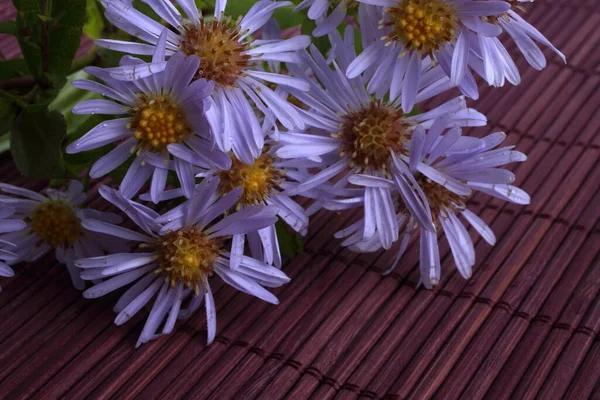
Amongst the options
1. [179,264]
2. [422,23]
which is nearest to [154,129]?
[179,264]

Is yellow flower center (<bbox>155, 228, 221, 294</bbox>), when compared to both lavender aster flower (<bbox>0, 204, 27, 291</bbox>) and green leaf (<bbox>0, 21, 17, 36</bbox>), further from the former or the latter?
green leaf (<bbox>0, 21, 17, 36</bbox>)

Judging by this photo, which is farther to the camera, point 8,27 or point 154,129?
point 8,27

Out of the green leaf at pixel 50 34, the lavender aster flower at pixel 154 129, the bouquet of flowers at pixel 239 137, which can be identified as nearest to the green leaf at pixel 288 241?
the bouquet of flowers at pixel 239 137

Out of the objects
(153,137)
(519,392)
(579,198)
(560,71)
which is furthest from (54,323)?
(560,71)

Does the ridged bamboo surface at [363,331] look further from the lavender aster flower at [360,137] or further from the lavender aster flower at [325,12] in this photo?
the lavender aster flower at [325,12]

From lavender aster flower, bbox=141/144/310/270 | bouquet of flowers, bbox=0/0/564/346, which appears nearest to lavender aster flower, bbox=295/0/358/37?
bouquet of flowers, bbox=0/0/564/346

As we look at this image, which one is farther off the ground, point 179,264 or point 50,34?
point 50,34

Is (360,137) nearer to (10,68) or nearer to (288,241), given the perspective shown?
(288,241)
